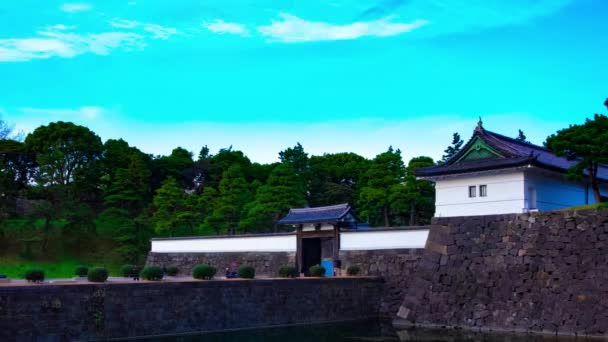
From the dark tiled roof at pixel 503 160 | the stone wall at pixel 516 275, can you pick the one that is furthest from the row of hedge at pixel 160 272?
the dark tiled roof at pixel 503 160

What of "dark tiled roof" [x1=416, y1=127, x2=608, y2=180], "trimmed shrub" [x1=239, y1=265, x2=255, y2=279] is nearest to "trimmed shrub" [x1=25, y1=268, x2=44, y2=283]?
"trimmed shrub" [x1=239, y1=265, x2=255, y2=279]

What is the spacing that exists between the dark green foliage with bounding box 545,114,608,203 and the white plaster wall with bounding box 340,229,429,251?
5.75m

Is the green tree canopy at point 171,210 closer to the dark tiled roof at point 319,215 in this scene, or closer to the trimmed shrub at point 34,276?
the dark tiled roof at point 319,215

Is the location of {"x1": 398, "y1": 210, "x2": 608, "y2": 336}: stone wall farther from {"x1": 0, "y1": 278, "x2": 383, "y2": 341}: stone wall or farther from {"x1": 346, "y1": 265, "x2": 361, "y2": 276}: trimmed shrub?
{"x1": 346, "y1": 265, "x2": 361, "y2": 276}: trimmed shrub

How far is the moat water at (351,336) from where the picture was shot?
57.9ft

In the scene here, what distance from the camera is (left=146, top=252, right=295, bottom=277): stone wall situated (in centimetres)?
2759

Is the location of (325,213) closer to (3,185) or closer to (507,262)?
(507,262)

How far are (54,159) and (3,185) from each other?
318 cm

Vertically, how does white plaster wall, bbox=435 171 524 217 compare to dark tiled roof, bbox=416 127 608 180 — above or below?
below

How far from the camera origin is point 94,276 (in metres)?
17.9


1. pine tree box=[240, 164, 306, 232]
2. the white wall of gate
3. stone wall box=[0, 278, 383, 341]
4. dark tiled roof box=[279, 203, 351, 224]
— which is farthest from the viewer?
pine tree box=[240, 164, 306, 232]

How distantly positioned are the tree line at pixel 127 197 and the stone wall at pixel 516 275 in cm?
1373

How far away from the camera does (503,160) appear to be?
70.7ft

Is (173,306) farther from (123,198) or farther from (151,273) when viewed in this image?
(123,198)
